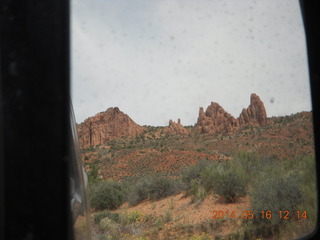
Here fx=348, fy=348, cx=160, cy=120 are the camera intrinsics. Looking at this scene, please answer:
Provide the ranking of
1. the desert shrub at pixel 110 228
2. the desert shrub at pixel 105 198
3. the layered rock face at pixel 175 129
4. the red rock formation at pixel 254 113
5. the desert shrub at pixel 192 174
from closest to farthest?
1. the desert shrub at pixel 110 228
2. the desert shrub at pixel 105 198
3. the desert shrub at pixel 192 174
4. the red rock formation at pixel 254 113
5. the layered rock face at pixel 175 129

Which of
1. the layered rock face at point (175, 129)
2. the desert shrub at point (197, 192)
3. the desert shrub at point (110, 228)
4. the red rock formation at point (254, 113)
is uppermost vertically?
the red rock formation at point (254, 113)

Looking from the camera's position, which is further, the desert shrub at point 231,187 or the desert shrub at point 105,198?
the desert shrub at point 105,198

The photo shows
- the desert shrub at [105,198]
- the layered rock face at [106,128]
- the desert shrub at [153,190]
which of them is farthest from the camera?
the layered rock face at [106,128]

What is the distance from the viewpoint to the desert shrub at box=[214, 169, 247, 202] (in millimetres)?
13984

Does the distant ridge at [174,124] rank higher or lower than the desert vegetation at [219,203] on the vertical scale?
higher

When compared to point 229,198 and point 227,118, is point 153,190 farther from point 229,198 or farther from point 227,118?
point 227,118

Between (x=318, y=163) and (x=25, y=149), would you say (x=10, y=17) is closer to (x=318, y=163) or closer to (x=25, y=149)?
(x=25, y=149)

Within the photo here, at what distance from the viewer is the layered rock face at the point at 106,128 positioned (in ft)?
212

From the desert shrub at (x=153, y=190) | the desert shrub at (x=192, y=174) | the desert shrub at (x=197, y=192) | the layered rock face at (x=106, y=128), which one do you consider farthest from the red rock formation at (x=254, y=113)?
the desert shrub at (x=197, y=192)

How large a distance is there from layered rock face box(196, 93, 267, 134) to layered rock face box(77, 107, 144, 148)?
13.6 metres

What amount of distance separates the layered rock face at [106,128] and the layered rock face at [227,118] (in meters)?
13.6

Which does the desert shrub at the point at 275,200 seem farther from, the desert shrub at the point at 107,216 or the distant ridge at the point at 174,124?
the distant ridge at the point at 174,124

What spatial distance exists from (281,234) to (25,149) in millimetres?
9094

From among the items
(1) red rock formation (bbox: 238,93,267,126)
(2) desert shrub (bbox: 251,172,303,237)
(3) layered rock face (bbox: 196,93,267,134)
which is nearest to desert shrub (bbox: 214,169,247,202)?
(2) desert shrub (bbox: 251,172,303,237)
